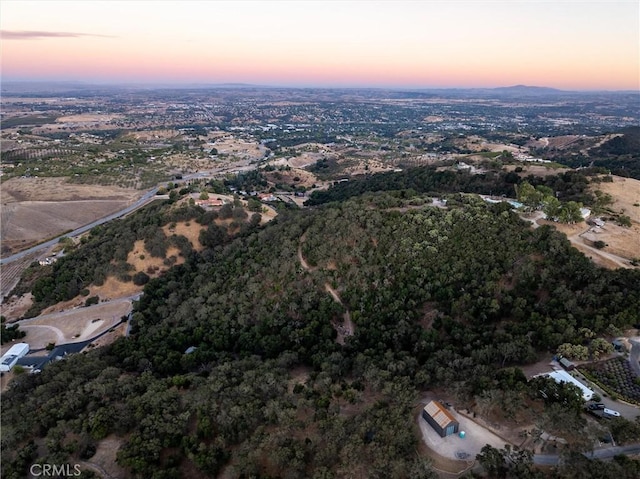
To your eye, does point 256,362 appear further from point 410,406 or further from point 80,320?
point 80,320

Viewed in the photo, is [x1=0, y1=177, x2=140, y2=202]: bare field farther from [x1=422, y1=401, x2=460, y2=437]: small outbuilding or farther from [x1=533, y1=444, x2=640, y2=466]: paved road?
[x1=533, y1=444, x2=640, y2=466]: paved road

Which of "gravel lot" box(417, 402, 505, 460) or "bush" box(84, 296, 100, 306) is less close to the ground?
"gravel lot" box(417, 402, 505, 460)

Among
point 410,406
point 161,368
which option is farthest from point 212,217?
point 410,406

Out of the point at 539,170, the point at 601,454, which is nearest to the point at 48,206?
the point at 539,170

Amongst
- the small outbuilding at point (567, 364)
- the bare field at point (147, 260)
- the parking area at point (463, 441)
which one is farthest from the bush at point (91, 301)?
the small outbuilding at point (567, 364)

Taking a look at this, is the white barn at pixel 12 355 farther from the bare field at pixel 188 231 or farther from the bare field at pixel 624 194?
the bare field at pixel 624 194

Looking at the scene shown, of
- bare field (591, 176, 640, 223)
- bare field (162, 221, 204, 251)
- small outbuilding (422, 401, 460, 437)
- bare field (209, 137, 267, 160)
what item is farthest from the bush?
bare field (209, 137, 267, 160)
